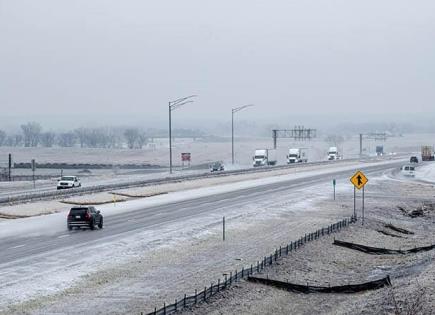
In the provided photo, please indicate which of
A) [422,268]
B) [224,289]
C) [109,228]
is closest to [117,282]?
[224,289]

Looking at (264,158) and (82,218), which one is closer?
(82,218)

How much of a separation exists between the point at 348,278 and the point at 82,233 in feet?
57.8

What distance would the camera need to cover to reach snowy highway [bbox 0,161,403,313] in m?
30.4

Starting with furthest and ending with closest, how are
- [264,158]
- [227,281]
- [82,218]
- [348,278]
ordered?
1. [264,158]
2. [82,218]
3. [348,278]
4. [227,281]

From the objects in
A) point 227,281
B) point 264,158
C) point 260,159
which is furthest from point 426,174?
point 227,281

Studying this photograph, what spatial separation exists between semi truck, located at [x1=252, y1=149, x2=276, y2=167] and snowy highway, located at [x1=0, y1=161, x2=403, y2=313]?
71353mm

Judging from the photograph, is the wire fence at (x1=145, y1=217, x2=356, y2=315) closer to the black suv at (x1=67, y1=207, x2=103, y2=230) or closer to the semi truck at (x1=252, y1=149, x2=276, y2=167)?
the black suv at (x1=67, y1=207, x2=103, y2=230)

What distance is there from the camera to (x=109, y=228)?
150 feet

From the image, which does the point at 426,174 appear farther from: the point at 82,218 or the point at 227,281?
the point at 227,281

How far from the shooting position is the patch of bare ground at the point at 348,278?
24.7 m

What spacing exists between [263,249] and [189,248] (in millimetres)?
3596

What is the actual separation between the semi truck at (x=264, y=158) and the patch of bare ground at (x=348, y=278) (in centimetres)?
9962

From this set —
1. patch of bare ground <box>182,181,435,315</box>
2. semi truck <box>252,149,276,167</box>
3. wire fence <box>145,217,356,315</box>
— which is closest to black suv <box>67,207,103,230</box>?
wire fence <box>145,217,356,315</box>

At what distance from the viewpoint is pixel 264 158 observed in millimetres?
152000
